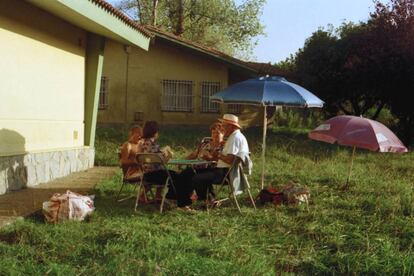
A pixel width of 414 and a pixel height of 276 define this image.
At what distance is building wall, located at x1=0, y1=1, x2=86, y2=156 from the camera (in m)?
9.16

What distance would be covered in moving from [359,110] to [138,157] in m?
17.9

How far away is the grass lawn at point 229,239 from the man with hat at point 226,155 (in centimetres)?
43

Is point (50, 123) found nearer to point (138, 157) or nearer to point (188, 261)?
point (138, 157)

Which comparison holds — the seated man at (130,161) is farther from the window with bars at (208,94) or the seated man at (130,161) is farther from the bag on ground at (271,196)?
the window with bars at (208,94)

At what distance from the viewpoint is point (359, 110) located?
78.8 ft

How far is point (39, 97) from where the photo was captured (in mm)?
10406

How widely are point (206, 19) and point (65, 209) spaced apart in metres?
35.3

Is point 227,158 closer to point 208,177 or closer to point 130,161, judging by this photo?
point 208,177

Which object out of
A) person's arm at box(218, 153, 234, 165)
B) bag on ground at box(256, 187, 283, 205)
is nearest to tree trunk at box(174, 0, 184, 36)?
bag on ground at box(256, 187, 283, 205)

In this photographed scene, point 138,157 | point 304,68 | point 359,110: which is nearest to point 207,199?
point 138,157

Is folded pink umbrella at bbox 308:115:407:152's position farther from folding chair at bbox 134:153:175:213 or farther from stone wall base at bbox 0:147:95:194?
stone wall base at bbox 0:147:95:194

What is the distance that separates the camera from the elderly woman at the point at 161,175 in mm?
8031

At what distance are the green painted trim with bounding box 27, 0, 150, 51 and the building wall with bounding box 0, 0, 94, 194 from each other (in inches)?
13.5

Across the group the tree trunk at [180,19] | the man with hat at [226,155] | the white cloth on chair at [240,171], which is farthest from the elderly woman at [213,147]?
the tree trunk at [180,19]
